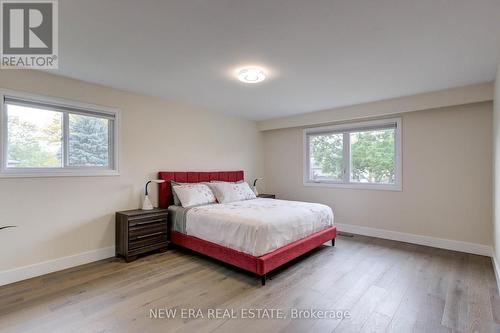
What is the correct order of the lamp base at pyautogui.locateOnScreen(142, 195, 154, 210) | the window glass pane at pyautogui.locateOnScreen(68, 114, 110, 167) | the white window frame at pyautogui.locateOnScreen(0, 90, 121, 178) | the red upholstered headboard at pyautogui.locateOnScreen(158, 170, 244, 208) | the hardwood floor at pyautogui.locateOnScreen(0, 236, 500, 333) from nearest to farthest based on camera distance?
the hardwood floor at pyautogui.locateOnScreen(0, 236, 500, 333), the white window frame at pyautogui.locateOnScreen(0, 90, 121, 178), the window glass pane at pyautogui.locateOnScreen(68, 114, 110, 167), the lamp base at pyautogui.locateOnScreen(142, 195, 154, 210), the red upholstered headboard at pyautogui.locateOnScreen(158, 170, 244, 208)

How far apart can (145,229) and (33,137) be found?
172 cm

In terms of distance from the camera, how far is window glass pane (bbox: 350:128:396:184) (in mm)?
4305

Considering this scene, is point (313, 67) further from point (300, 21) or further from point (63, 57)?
point (63, 57)

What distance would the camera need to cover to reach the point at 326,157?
A: 5.11m

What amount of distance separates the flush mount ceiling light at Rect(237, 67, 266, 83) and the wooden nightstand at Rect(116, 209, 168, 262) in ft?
7.30

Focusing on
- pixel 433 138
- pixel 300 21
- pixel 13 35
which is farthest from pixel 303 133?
pixel 13 35

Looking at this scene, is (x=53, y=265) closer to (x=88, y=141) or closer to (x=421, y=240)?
(x=88, y=141)

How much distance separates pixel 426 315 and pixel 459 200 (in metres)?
2.37

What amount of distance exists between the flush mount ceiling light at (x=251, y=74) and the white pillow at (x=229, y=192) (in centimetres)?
195

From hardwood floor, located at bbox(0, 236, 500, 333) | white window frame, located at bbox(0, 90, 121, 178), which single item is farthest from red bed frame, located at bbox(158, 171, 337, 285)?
white window frame, located at bbox(0, 90, 121, 178)

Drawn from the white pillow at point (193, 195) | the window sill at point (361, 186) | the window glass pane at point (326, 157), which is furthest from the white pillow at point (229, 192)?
the window glass pane at point (326, 157)

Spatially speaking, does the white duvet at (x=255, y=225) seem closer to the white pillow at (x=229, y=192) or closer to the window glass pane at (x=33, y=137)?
the white pillow at (x=229, y=192)

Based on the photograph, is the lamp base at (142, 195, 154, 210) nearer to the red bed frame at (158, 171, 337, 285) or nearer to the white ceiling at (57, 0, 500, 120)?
the red bed frame at (158, 171, 337, 285)

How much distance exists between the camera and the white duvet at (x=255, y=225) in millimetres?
2727
